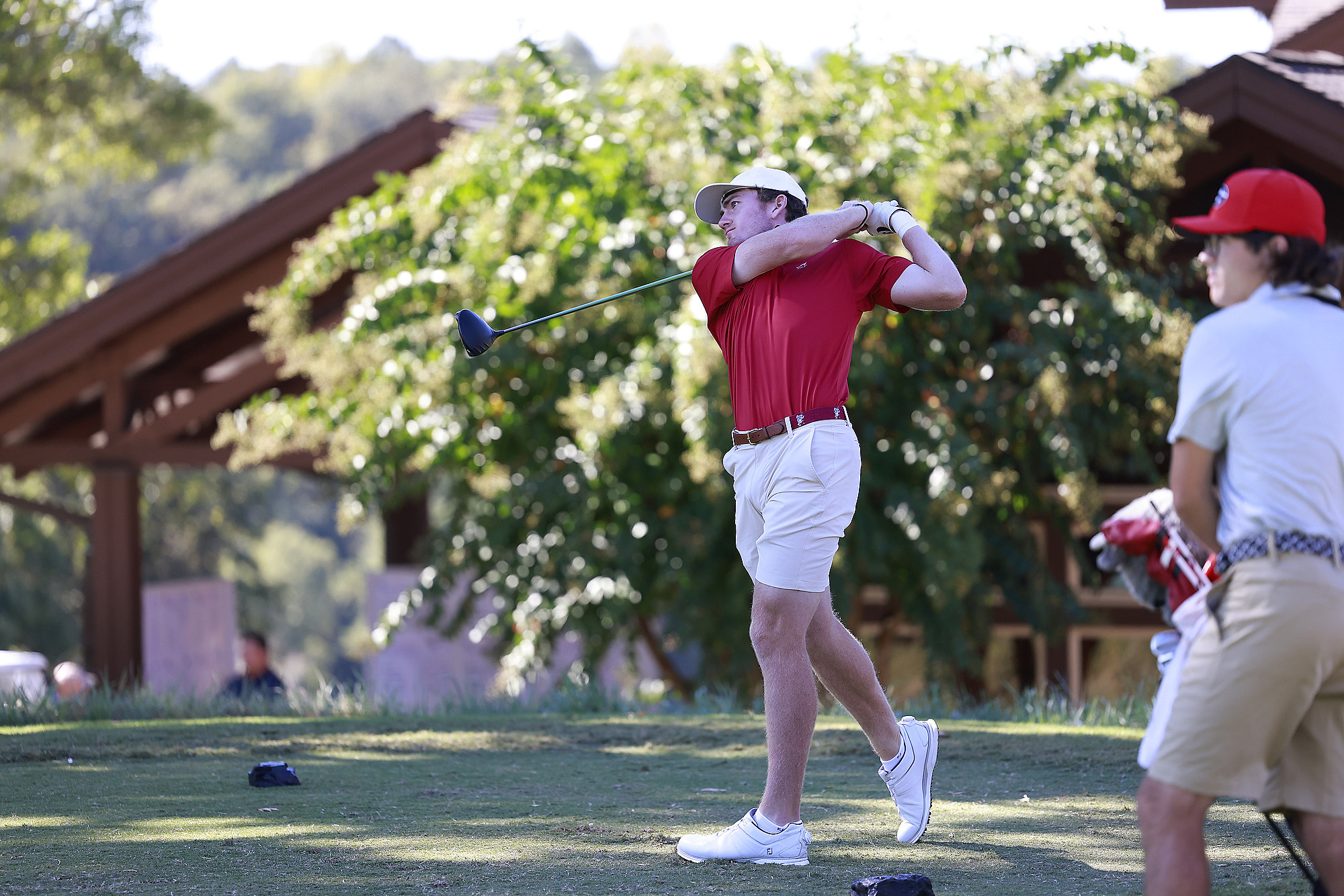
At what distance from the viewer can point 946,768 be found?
202 inches

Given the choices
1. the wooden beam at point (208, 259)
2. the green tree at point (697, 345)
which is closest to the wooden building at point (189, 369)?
the wooden beam at point (208, 259)

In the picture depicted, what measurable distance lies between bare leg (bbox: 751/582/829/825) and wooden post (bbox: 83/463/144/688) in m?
10.3

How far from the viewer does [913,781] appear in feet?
12.8

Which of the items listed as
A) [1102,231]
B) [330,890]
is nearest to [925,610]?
[1102,231]

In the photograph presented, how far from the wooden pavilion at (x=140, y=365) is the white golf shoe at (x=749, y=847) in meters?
8.97

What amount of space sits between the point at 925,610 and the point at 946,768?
4317mm

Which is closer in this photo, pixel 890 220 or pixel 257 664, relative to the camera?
pixel 890 220

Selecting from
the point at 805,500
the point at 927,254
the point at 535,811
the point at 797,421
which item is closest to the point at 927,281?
the point at 927,254

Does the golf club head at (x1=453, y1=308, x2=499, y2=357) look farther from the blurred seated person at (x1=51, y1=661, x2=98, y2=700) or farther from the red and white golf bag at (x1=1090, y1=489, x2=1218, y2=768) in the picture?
the blurred seated person at (x1=51, y1=661, x2=98, y2=700)

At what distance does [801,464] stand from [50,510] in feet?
37.7

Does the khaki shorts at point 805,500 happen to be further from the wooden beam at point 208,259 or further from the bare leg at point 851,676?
the wooden beam at point 208,259

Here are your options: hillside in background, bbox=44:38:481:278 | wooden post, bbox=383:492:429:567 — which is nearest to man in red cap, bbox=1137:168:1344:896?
wooden post, bbox=383:492:429:567

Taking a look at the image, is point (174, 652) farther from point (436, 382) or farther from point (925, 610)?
point (925, 610)

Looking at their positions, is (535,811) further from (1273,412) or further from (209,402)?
(209,402)
